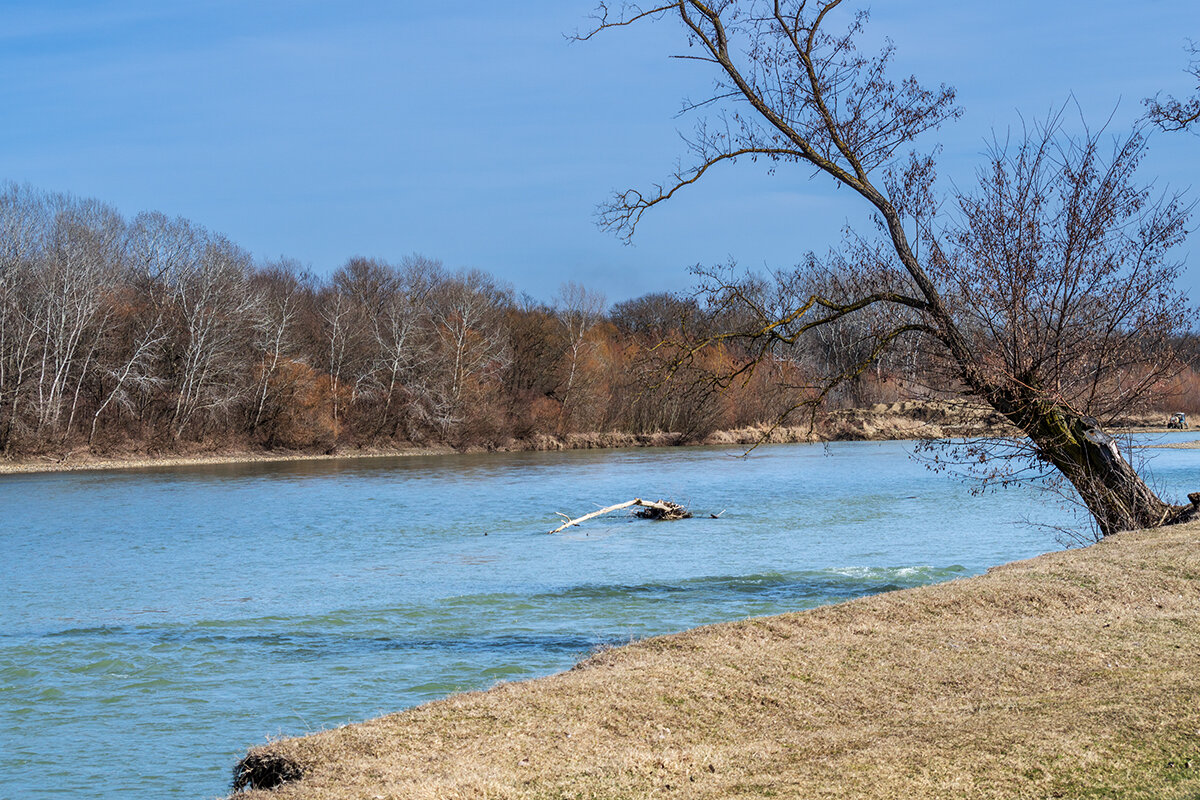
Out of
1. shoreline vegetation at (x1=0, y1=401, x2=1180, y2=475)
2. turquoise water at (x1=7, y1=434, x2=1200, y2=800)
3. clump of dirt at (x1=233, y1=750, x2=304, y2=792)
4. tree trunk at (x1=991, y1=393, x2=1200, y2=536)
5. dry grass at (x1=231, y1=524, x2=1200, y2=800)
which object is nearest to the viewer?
dry grass at (x1=231, y1=524, x2=1200, y2=800)

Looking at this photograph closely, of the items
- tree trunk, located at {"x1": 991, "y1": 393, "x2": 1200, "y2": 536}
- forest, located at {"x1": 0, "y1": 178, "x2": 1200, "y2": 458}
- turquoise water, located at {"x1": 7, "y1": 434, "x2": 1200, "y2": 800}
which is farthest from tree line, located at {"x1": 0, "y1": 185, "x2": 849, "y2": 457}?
tree trunk, located at {"x1": 991, "y1": 393, "x2": 1200, "y2": 536}

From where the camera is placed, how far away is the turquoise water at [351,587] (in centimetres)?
1023

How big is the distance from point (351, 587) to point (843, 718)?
12.9 metres

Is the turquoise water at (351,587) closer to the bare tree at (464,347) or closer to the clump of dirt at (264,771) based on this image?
the clump of dirt at (264,771)

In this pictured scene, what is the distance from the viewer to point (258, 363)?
213ft

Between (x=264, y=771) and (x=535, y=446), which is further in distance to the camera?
(x=535, y=446)

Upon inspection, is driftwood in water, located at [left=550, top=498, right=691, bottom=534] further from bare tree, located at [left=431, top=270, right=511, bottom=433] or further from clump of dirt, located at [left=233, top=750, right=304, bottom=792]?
bare tree, located at [left=431, top=270, right=511, bottom=433]

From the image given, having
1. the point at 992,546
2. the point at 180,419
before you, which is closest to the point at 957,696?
the point at 992,546

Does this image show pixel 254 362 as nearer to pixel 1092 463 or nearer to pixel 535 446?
pixel 535 446

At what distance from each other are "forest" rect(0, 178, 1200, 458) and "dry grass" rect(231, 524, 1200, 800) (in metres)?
40.2

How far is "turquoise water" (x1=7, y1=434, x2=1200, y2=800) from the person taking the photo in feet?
33.6

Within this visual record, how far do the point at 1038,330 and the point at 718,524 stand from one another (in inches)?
552

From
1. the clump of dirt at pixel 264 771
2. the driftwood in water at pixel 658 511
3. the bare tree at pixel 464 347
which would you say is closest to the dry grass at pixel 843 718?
the clump of dirt at pixel 264 771

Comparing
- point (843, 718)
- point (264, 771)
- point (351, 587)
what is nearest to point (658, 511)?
point (351, 587)
